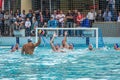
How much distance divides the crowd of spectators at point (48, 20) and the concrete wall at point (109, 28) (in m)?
0.37

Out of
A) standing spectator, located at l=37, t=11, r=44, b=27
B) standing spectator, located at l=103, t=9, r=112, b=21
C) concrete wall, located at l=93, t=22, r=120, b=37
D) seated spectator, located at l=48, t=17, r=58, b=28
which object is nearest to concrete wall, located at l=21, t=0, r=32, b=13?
standing spectator, located at l=37, t=11, r=44, b=27

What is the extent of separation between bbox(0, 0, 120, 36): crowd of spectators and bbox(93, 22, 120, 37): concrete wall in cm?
37

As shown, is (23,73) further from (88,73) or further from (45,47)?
(45,47)

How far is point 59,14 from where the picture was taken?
26641mm

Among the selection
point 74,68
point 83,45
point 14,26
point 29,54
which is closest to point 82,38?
point 83,45

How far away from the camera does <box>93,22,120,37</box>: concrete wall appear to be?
2628 centimetres

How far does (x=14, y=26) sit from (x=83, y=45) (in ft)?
14.9

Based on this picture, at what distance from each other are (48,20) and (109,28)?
3659 mm

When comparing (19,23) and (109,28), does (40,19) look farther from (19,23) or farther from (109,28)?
(109,28)

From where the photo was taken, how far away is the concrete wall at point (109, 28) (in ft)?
86.2

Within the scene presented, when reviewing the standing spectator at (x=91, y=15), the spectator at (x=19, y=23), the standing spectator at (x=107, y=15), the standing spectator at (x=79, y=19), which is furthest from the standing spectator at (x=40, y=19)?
the standing spectator at (x=107, y=15)

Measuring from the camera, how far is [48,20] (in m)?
27.2

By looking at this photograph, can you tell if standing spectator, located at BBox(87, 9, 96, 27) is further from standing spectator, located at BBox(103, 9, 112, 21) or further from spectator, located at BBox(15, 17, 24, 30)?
spectator, located at BBox(15, 17, 24, 30)

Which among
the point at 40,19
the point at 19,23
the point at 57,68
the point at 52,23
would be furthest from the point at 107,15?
the point at 57,68
